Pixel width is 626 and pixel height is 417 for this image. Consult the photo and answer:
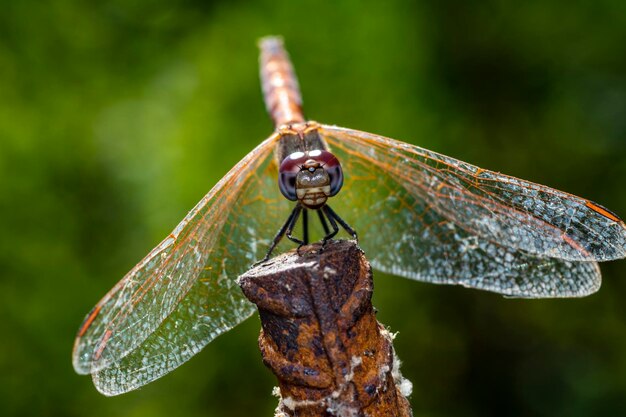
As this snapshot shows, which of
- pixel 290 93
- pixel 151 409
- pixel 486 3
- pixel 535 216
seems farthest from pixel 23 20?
pixel 535 216

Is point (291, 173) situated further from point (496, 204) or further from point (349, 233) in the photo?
point (496, 204)

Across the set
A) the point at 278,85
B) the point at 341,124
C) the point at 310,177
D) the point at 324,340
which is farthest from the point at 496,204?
the point at 341,124

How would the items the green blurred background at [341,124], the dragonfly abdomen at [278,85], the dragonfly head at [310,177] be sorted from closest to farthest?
the dragonfly head at [310,177] < the dragonfly abdomen at [278,85] < the green blurred background at [341,124]

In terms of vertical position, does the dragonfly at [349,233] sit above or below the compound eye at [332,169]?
below

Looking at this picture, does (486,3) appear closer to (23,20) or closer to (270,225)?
(270,225)

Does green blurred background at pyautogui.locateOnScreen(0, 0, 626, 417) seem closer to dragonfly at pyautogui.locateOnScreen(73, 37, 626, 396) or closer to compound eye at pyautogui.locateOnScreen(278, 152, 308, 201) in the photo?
dragonfly at pyautogui.locateOnScreen(73, 37, 626, 396)

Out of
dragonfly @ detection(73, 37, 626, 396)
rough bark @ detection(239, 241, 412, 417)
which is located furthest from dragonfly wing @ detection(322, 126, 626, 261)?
rough bark @ detection(239, 241, 412, 417)

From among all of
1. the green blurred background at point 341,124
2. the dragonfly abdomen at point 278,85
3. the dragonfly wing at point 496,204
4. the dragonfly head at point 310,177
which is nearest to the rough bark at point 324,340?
the dragonfly head at point 310,177

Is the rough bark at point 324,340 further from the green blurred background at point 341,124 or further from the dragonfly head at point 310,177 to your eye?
the green blurred background at point 341,124
